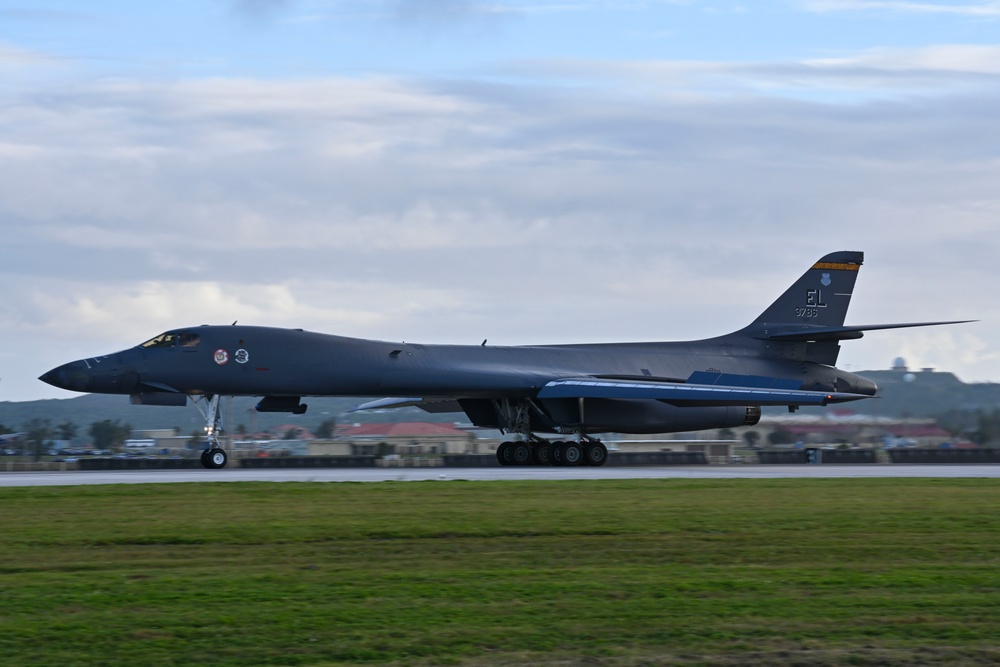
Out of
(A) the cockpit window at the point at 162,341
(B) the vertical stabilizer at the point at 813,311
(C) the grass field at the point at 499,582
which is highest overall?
(B) the vertical stabilizer at the point at 813,311

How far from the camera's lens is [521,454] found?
29.6 meters

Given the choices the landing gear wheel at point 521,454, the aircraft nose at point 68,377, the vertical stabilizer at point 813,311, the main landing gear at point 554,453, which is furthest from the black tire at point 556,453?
the aircraft nose at point 68,377

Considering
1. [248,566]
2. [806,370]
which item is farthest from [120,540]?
[806,370]

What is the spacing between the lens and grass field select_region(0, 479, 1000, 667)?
7090mm

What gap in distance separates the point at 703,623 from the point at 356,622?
2141 mm

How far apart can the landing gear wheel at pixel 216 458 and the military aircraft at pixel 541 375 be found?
0.03 meters

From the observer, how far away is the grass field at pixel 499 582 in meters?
7.09

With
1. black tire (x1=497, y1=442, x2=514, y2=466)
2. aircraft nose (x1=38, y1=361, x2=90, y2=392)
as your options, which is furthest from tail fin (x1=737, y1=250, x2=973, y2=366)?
aircraft nose (x1=38, y1=361, x2=90, y2=392)

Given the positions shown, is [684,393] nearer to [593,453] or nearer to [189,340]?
[593,453]

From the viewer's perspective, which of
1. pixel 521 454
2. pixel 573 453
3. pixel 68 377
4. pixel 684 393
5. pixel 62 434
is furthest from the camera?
pixel 62 434

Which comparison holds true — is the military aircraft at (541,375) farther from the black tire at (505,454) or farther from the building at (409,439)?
the building at (409,439)

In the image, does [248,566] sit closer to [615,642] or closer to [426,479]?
[615,642]

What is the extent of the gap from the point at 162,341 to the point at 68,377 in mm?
1950

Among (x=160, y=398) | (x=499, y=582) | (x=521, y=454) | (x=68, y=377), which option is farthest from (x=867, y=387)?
(x=499, y=582)
